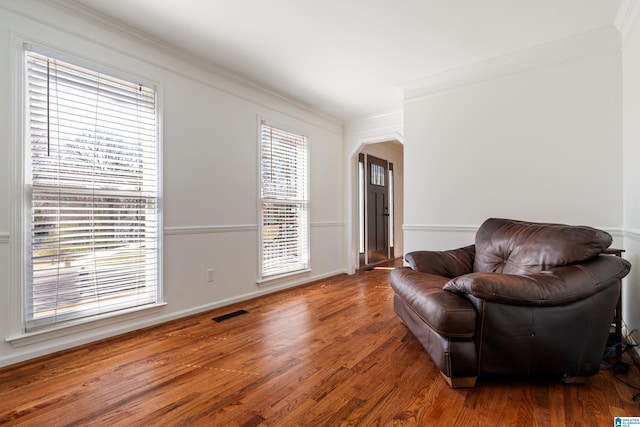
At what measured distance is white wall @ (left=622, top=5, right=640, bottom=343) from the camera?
83.1 inches

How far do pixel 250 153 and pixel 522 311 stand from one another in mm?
2937

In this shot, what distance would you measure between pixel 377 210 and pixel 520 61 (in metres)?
3.41

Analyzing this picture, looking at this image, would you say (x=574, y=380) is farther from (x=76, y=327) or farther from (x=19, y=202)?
(x=19, y=202)

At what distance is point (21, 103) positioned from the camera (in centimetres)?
200

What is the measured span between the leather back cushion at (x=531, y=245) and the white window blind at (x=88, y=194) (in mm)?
2849

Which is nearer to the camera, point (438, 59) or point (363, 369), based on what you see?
point (363, 369)

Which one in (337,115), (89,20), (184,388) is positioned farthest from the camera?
(337,115)

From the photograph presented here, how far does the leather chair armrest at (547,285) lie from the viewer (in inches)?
62.2

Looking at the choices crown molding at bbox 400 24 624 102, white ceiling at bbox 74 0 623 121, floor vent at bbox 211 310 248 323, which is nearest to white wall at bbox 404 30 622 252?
crown molding at bbox 400 24 624 102

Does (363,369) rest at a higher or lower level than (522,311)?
lower

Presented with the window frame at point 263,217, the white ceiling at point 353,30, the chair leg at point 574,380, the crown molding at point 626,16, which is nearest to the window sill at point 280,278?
the window frame at point 263,217

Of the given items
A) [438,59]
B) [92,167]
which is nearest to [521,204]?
[438,59]

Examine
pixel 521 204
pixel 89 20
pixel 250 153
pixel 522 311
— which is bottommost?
pixel 522 311

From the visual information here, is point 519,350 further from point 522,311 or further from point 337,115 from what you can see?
point 337,115
